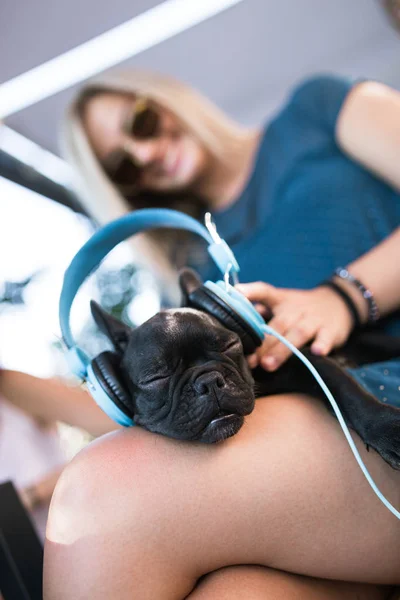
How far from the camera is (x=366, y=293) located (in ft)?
2.76

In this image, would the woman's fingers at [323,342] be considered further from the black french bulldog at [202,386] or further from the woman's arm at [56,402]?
the woman's arm at [56,402]

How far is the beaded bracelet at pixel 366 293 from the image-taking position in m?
0.84

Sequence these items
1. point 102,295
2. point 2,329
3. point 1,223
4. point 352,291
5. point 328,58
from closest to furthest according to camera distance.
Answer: point 352,291
point 2,329
point 1,223
point 102,295
point 328,58

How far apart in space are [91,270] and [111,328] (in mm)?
102

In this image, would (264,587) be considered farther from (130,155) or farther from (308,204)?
(130,155)

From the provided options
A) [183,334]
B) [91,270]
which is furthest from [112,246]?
[183,334]

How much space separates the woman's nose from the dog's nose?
921 mm

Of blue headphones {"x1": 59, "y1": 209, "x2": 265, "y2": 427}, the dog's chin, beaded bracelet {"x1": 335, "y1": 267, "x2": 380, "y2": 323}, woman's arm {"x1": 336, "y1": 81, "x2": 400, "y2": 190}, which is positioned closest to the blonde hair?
woman's arm {"x1": 336, "y1": 81, "x2": 400, "y2": 190}

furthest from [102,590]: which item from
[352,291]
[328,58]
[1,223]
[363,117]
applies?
[328,58]

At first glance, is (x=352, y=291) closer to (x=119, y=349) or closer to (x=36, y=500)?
(x=119, y=349)

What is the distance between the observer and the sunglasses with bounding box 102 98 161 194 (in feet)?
4.41

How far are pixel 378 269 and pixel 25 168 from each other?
7.91 feet

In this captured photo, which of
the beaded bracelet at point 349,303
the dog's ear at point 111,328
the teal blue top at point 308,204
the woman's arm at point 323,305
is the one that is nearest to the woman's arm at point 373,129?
the teal blue top at point 308,204

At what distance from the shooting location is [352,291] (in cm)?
84
